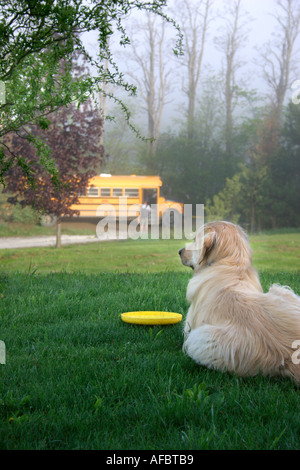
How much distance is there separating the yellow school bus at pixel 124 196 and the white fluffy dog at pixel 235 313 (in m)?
13.6

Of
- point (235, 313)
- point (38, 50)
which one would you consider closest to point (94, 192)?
point (38, 50)

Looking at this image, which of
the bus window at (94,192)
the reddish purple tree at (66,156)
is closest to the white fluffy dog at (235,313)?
the reddish purple tree at (66,156)

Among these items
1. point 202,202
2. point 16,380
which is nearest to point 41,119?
point 16,380

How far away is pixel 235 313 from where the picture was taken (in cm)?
267

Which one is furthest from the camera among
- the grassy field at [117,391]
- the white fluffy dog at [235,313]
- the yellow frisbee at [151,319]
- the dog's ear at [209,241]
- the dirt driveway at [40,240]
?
the dirt driveway at [40,240]

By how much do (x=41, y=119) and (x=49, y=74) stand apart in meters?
0.43

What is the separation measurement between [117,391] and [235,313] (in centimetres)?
80

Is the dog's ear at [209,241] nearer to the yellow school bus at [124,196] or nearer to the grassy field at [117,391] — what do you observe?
the grassy field at [117,391]

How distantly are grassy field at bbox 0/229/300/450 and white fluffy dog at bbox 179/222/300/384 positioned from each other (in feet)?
0.43

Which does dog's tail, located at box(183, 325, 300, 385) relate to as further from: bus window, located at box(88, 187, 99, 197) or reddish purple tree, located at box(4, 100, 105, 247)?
bus window, located at box(88, 187, 99, 197)

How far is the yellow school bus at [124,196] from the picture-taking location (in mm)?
16609

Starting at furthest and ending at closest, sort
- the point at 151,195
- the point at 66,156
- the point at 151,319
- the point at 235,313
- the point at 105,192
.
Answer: the point at 151,195, the point at 105,192, the point at 66,156, the point at 151,319, the point at 235,313

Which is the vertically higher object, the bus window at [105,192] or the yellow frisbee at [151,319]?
the bus window at [105,192]

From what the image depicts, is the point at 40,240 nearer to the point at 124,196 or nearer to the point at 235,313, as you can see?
the point at 124,196
